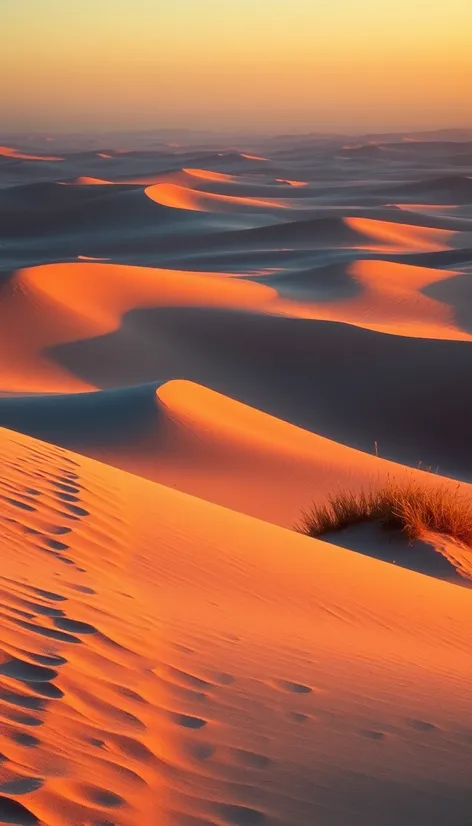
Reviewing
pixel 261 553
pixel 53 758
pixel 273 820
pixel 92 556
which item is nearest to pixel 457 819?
pixel 273 820

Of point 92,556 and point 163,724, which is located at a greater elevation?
point 163,724

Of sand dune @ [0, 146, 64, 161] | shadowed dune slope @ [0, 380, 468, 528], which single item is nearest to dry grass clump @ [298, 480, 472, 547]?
shadowed dune slope @ [0, 380, 468, 528]

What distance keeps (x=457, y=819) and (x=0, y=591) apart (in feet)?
7.29

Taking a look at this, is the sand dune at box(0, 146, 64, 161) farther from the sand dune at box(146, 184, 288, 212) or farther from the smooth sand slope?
the smooth sand slope

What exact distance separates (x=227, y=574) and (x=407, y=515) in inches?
93.4

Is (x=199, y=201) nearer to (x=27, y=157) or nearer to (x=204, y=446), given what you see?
(x=204, y=446)

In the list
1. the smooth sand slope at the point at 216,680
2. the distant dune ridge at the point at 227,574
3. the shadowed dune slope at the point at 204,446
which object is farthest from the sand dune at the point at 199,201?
the smooth sand slope at the point at 216,680

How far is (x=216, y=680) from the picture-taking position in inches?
160

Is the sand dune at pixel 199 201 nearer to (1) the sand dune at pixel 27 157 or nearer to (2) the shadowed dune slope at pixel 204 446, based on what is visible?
(2) the shadowed dune slope at pixel 204 446

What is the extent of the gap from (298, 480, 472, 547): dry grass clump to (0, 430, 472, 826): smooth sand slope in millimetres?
1296

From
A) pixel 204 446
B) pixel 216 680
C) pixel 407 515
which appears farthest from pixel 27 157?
pixel 216 680

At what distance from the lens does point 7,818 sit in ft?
9.21

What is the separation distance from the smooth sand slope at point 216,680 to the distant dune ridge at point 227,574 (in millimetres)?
12

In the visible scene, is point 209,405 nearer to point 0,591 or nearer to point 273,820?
point 0,591
